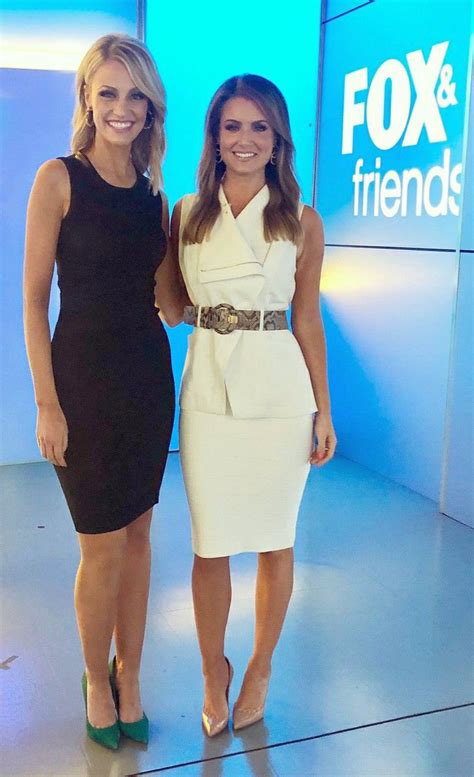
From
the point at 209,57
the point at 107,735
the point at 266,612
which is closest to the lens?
the point at 107,735

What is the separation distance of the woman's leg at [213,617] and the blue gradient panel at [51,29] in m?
3.03

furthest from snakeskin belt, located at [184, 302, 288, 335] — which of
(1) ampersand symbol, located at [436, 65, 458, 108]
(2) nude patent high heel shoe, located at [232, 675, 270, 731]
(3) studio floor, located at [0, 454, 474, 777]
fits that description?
(1) ampersand symbol, located at [436, 65, 458, 108]

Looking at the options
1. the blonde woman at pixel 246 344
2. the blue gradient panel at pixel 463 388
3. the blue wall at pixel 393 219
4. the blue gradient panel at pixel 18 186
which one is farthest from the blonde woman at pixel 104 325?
the blue gradient panel at pixel 18 186

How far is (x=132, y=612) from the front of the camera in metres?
2.07

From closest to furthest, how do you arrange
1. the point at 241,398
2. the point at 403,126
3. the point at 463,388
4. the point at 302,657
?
the point at 241,398, the point at 302,657, the point at 463,388, the point at 403,126

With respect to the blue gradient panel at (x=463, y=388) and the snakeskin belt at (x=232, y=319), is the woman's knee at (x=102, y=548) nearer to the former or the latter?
the snakeskin belt at (x=232, y=319)

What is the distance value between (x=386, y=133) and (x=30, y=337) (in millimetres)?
2869

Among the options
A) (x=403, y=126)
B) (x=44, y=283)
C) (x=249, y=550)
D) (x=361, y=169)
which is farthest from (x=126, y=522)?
(x=361, y=169)

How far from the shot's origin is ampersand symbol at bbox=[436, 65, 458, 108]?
363cm

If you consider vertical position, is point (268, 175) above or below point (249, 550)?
above

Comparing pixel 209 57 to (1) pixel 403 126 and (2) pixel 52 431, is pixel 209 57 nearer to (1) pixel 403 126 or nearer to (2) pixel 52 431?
(1) pixel 403 126

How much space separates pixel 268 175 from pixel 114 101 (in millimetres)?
413

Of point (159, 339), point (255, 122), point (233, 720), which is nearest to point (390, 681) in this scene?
point (233, 720)

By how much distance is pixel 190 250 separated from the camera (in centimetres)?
196
